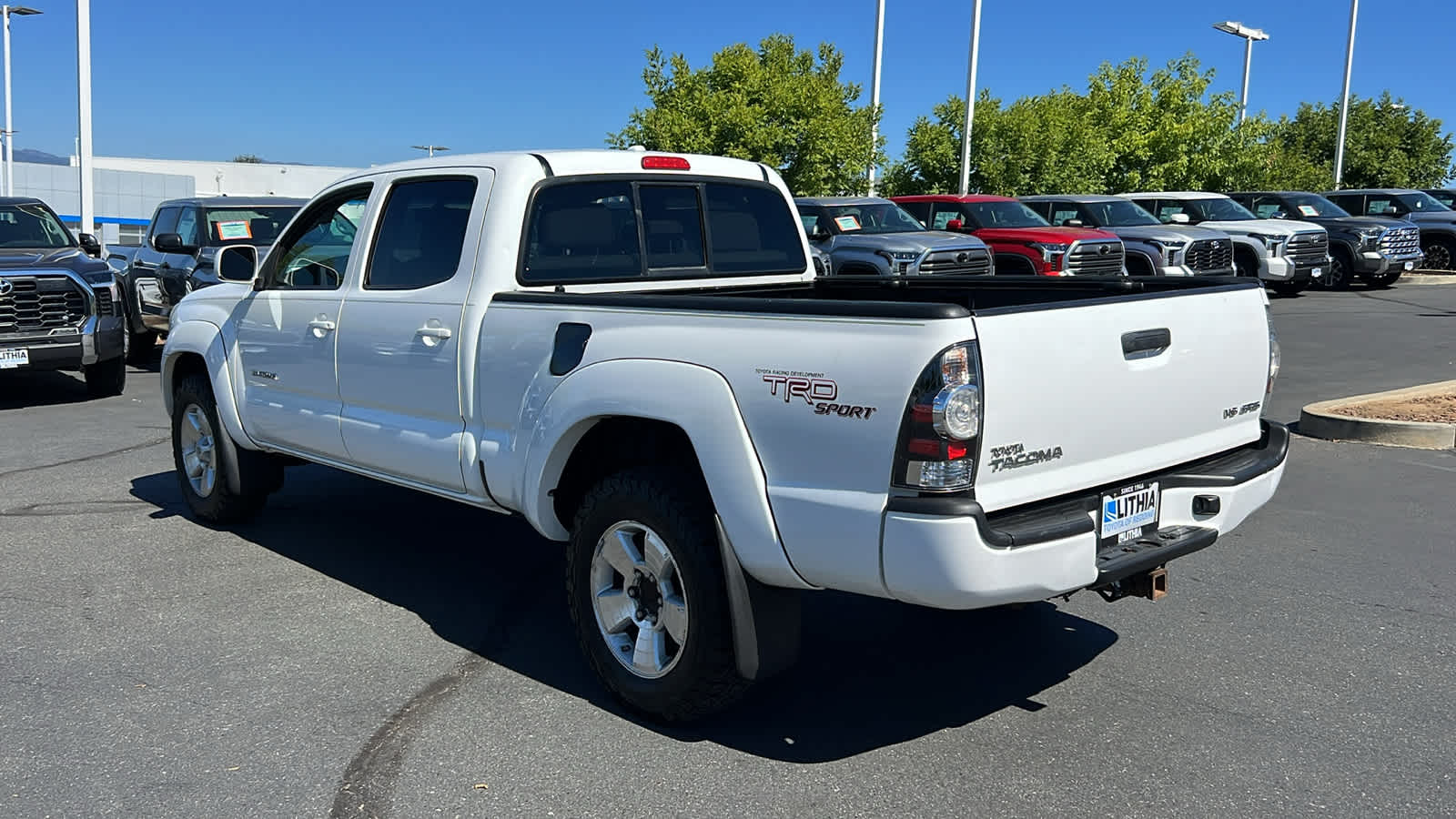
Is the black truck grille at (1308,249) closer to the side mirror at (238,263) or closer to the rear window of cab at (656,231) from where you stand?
the rear window of cab at (656,231)

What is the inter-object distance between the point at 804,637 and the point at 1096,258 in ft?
45.7

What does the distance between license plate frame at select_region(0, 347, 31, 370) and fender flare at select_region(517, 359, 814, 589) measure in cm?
893

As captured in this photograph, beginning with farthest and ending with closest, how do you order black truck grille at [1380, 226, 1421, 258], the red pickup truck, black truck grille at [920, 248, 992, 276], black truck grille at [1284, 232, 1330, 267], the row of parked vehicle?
black truck grille at [1380, 226, 1421, 258], black truck grille at [1284, 232, 1330, 267], the red pickup truck, the row of parked vehicle, black truck grille at [920, 248, 992, 276]

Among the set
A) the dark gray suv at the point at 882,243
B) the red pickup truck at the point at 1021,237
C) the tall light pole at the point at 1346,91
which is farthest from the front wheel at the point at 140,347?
the tall light pole at the point at 1346,91

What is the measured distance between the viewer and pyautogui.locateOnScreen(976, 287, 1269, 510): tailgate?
3502 mm

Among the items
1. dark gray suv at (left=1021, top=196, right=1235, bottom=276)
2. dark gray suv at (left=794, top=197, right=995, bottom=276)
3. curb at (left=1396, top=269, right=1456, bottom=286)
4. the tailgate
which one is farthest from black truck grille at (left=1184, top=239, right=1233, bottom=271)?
the tailgate

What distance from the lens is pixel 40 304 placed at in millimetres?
11469

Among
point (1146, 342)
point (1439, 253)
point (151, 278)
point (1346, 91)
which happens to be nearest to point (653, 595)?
point (1146, 342)

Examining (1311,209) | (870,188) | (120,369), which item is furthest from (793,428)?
(870,188)

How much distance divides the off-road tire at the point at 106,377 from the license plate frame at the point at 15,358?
0.83m

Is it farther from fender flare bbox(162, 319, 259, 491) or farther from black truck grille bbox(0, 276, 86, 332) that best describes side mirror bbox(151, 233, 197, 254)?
fender flare bbox(162, 319, 259, 491)

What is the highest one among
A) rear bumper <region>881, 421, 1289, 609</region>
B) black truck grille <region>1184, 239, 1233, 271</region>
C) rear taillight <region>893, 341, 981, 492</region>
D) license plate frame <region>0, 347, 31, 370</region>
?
black truck grille <region>1184, 239, 1233, 271</region>

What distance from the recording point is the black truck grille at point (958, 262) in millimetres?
15477

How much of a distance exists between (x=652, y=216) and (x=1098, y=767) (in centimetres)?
289
